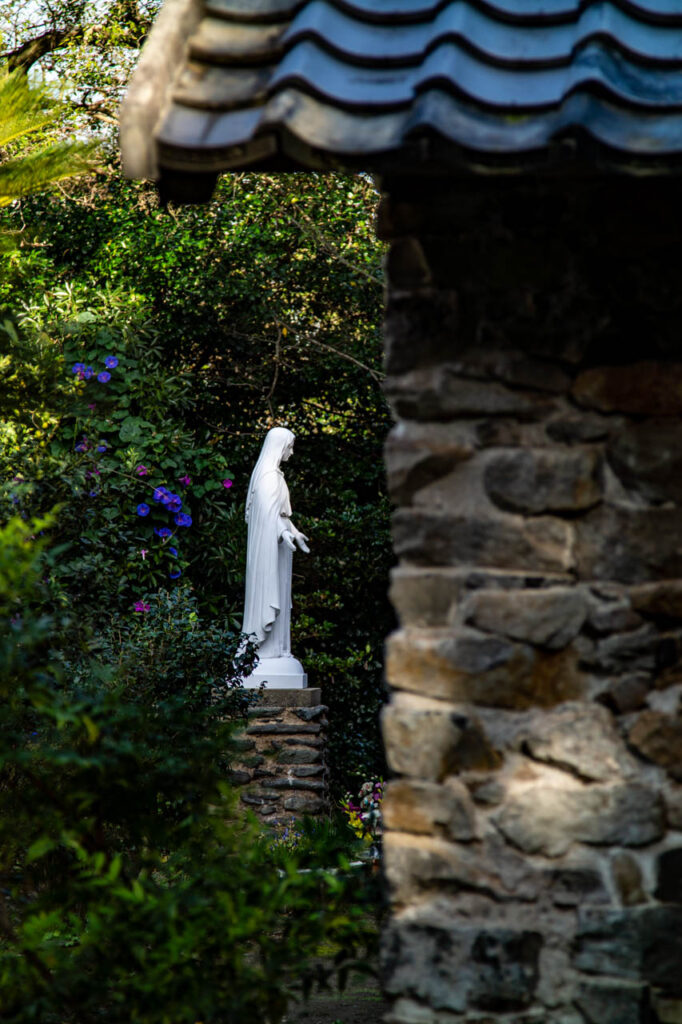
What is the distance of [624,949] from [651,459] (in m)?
0.91

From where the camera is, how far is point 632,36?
6.35ft

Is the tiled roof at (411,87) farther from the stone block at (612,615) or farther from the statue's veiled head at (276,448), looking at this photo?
the statue's veiled head at (276,448)

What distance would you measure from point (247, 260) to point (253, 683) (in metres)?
3.96

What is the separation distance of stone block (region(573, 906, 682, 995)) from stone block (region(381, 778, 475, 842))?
10.7 inches

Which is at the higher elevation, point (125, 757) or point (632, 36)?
point (632, 36)

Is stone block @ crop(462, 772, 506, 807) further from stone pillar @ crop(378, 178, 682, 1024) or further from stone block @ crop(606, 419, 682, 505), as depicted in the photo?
stone block @ crop(606, 419, 682, 505)

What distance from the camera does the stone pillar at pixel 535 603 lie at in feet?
6.89

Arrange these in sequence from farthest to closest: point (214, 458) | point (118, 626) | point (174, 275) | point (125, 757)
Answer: point (174, 275), point (214, 458), point (118, 626), point (125, 757)

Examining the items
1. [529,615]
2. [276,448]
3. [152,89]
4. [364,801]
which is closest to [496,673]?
[529,615]

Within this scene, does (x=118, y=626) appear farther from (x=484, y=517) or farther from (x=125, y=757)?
(x=484, y=517)

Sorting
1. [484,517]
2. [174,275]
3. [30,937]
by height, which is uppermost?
[174,275]

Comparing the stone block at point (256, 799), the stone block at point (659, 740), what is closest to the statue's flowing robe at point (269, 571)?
the stone block at point (256, 799)

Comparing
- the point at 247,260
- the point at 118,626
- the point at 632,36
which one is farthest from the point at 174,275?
the point at 632,36

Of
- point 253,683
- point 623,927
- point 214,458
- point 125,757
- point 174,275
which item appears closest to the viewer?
point 623,927
